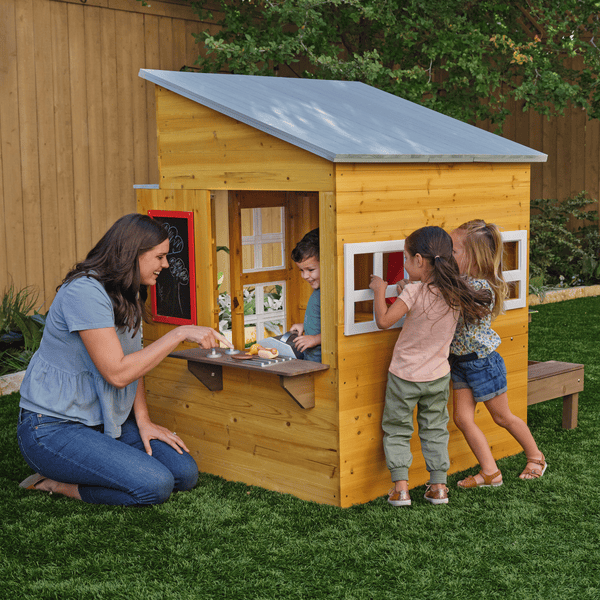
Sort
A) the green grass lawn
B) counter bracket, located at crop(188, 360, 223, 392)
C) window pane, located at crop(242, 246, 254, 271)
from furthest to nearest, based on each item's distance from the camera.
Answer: window pane, located at crop(242, 246, 254, 271) < counter bracket, located at crop(188, 360, 223, 392) < the green grass lawn

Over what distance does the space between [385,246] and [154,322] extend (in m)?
→ 1.43

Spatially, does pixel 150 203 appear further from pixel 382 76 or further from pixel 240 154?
pixel 382 76

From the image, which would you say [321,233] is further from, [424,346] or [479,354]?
[479,354]

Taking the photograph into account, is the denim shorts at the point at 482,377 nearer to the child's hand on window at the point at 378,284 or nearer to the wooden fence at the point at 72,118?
the child's hand on window at the point at 378,284

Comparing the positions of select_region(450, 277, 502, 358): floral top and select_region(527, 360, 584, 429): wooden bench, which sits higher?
select_region(450, 277, 502, 358): floral top

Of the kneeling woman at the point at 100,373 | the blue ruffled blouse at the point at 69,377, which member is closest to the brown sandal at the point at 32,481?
the kneeling woman at the point at 100,373

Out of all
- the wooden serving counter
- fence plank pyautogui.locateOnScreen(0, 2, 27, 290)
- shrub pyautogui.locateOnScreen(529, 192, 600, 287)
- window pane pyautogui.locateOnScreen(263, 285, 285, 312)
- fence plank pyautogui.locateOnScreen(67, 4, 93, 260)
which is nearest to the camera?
the wooden serving counter

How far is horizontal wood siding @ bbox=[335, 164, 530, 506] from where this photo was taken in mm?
3625

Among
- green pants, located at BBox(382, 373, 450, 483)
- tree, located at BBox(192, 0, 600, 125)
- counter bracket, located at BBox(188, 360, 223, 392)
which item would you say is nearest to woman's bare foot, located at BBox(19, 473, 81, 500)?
counter bracket, located at BBox(188, 360, 223, 392)

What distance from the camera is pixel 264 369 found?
144 inches

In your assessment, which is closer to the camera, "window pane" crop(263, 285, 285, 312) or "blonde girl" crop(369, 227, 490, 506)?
"blonde girl" crop(369, 227, 490, 506)

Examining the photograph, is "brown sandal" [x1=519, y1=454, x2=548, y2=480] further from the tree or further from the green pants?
the tree

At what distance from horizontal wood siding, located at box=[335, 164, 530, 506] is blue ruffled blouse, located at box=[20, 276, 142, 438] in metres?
1.10

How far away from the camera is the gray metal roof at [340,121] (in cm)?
367
